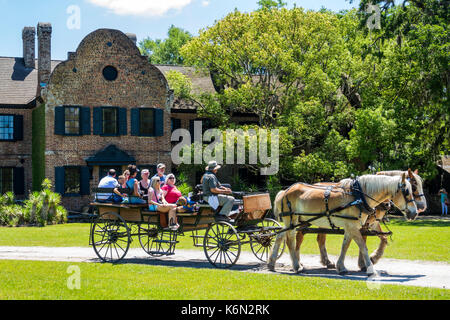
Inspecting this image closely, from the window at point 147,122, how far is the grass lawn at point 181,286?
18983mm

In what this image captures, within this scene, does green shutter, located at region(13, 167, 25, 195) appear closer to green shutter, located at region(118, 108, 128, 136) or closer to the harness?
green shutter, located at region(118, 108, 128, 136)

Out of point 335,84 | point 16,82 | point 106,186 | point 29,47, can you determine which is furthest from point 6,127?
point 106,186

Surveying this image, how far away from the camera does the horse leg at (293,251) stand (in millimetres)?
11617

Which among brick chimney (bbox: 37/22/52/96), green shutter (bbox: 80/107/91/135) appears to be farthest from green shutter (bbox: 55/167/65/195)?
brick chimney (bbox: 37/22/52/96)

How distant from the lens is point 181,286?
9.67m

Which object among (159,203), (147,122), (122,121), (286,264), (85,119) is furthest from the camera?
(147,122)

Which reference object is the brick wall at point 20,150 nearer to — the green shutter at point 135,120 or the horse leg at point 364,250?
the green shutter at point 135,120

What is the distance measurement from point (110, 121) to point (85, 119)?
1.34m

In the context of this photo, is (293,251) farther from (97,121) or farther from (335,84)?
(97,121)

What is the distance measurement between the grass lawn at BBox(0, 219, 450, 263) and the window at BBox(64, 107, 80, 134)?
24.3ft

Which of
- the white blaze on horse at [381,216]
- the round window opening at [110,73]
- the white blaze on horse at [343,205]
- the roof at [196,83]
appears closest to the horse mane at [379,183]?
the white blaze on horse at [343,205]

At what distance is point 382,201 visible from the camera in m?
11.0
